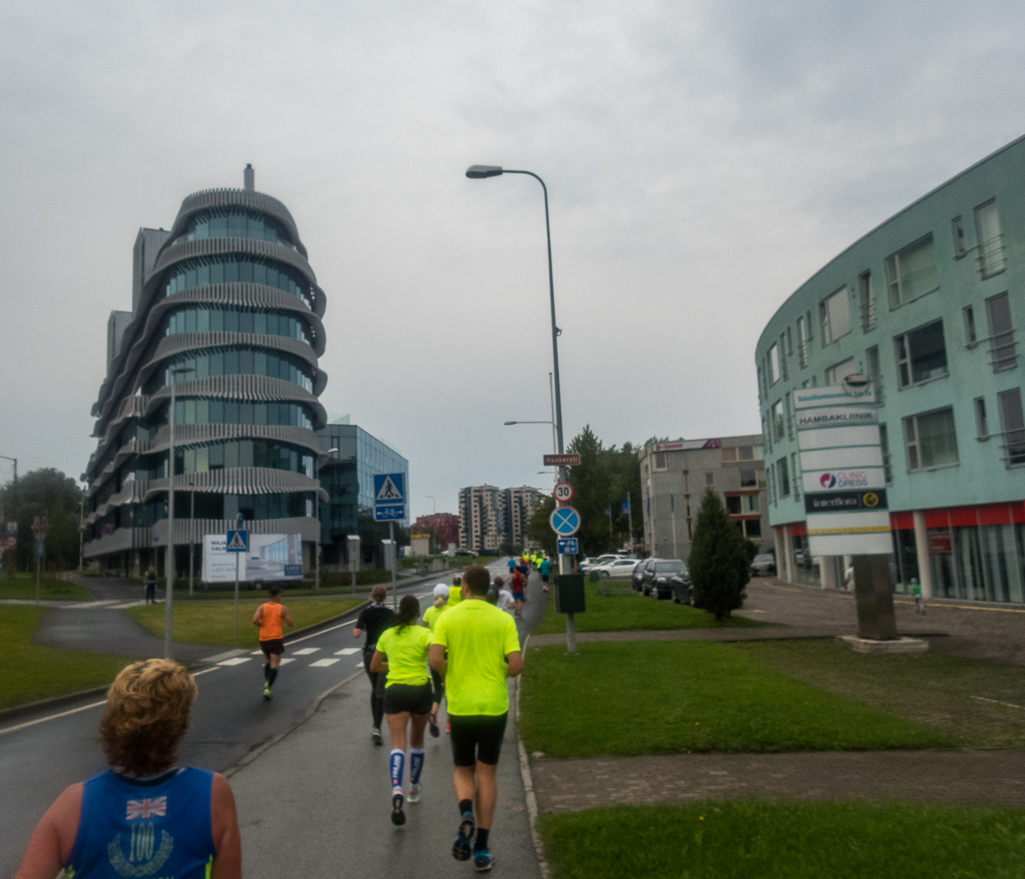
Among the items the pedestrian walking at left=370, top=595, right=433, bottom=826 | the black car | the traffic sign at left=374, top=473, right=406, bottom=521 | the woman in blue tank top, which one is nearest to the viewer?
the woman in blue tank top

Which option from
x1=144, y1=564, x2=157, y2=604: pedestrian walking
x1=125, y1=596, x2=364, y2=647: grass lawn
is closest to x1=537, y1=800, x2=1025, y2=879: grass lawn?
x1=125, y1=596, x2=364, y2=647: grass lawn

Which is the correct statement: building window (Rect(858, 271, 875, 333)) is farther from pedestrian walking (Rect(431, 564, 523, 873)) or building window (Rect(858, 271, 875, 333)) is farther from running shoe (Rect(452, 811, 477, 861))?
running shoe (Rect(452, 811, 477, 861))

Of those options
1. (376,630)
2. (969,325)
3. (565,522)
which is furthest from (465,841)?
(969,325)

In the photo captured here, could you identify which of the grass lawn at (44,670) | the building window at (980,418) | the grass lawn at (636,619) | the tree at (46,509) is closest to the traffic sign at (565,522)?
the grass lawn at (636,619)

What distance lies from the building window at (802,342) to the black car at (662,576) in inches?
465

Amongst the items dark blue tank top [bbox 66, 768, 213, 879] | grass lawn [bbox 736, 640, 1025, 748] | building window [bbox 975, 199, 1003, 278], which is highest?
building window [bbox 975, 199, 1003, 278]

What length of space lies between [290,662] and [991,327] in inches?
878

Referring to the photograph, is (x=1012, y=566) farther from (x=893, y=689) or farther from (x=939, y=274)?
(x=893, y=689)

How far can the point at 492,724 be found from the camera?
545cm

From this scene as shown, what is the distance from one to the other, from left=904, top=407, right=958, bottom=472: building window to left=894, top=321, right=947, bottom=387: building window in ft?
4.21

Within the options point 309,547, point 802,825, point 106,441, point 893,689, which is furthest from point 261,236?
point 802,825

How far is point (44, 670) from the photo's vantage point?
15500 mm

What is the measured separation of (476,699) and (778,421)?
42457 mm

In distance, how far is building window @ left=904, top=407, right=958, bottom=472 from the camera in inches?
1088
